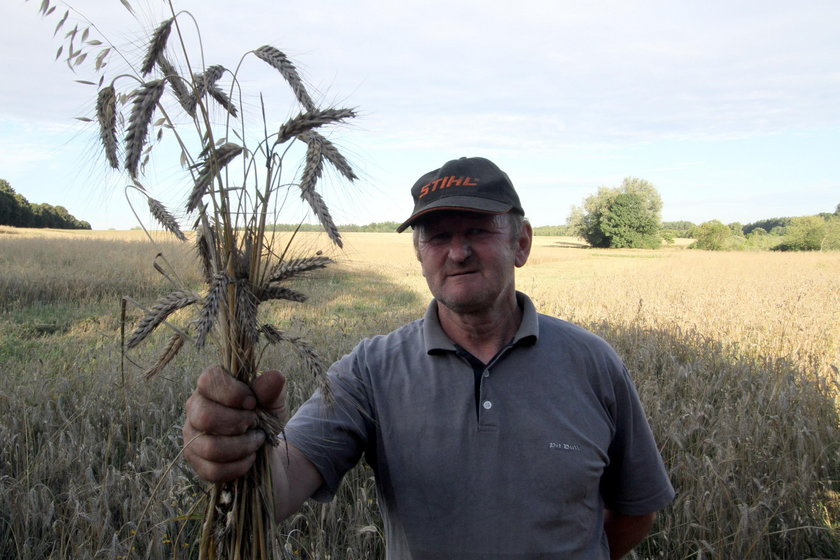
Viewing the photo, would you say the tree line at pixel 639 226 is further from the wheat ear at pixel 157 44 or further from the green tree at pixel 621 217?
the wheat ear at pixel 157 44

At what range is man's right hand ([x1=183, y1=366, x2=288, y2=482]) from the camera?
4.29 feet

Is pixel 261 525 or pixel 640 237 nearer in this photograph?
pixel 261 525

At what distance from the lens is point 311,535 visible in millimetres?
2865

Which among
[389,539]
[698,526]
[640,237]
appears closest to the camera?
[389,539]

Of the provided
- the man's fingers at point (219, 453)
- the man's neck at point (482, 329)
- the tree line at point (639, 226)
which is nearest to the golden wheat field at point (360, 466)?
the man's fingers at point (219, 453)

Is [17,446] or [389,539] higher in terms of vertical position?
[389,539]

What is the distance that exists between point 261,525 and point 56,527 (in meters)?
2.21

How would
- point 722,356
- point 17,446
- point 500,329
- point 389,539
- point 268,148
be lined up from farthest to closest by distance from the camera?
point 722,356 → point 17,446 → point 500,329 → point 389,539 → point 268,148

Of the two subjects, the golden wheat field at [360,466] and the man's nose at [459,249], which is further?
the golden wheat field at [360,466]

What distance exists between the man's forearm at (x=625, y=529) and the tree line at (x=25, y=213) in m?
49.5

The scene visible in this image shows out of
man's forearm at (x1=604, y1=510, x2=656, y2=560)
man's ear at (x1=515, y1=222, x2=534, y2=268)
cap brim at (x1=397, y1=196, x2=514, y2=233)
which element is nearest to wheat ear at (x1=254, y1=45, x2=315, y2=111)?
cap brim at (x1=397, y1=196, x2=514, y2=233)

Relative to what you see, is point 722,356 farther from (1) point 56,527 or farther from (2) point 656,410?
(1) point 56,527

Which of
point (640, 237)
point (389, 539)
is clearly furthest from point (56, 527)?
point (640, 237)

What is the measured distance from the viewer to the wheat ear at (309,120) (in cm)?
126
